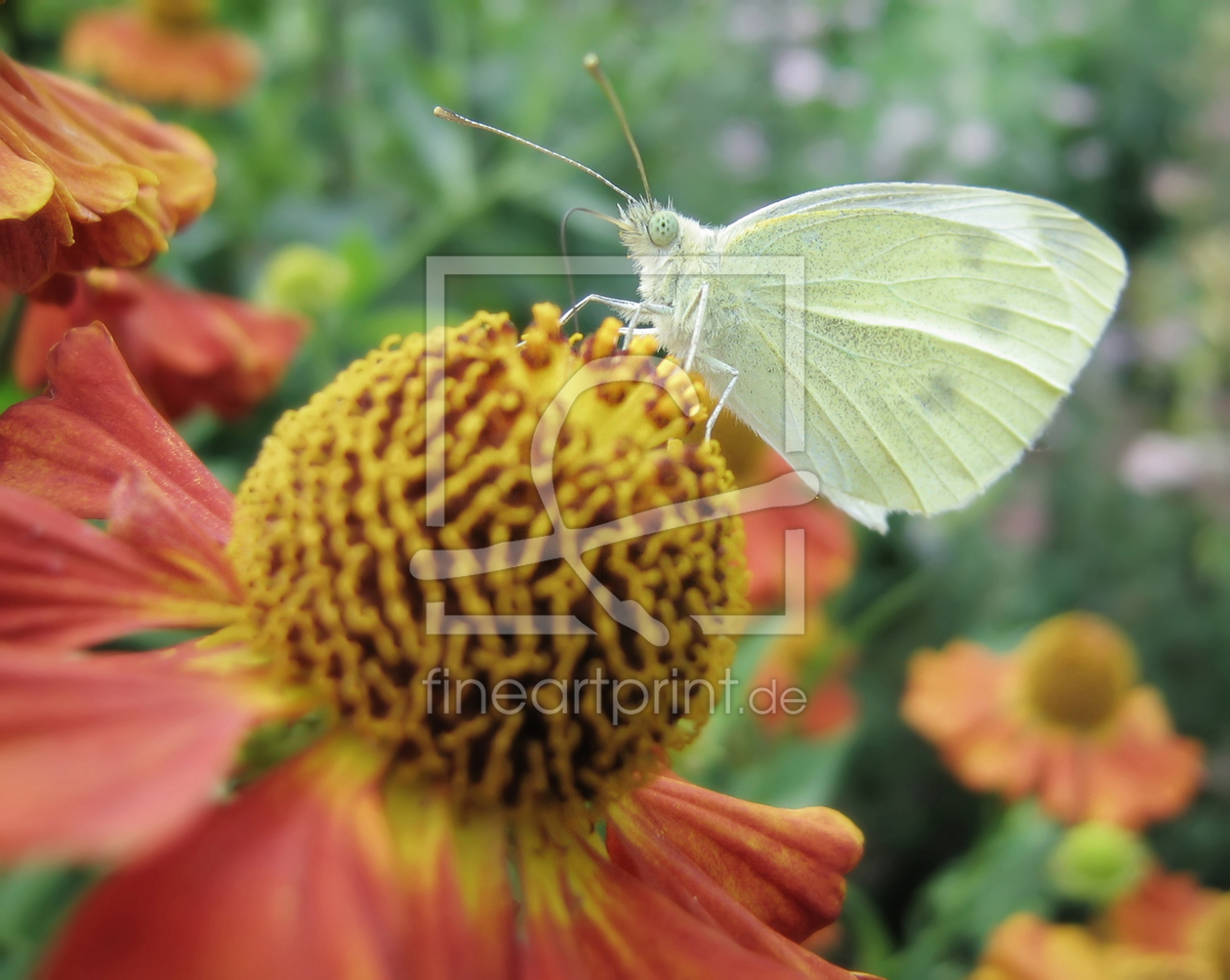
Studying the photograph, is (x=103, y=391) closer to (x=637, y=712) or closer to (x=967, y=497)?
(x=637, y=712)

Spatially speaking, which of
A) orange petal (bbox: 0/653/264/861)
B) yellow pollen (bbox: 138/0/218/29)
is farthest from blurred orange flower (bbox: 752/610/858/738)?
yellow pollen (bbox: 138/0/218/29)

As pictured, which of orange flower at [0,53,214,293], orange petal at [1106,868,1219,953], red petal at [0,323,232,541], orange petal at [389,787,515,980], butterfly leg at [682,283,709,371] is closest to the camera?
orange petal at [389,787,515,980]

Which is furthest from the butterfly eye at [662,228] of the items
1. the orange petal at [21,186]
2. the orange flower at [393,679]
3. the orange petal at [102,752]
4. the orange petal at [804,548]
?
the orange petal at [102,752]

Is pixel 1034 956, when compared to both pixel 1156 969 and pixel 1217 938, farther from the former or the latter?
pixel 1217 938

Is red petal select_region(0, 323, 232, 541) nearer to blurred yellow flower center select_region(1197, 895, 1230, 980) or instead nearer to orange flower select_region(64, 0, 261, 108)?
orange flower select_region(64, 0, 261, 108)

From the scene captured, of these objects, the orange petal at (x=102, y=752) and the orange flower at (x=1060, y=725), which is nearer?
the orange petal at (x=102, y=752)

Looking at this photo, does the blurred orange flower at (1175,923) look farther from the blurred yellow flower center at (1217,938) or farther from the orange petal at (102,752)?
the orange petal at (102,752)

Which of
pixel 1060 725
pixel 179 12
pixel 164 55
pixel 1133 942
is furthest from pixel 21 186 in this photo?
pixel 1060 725
